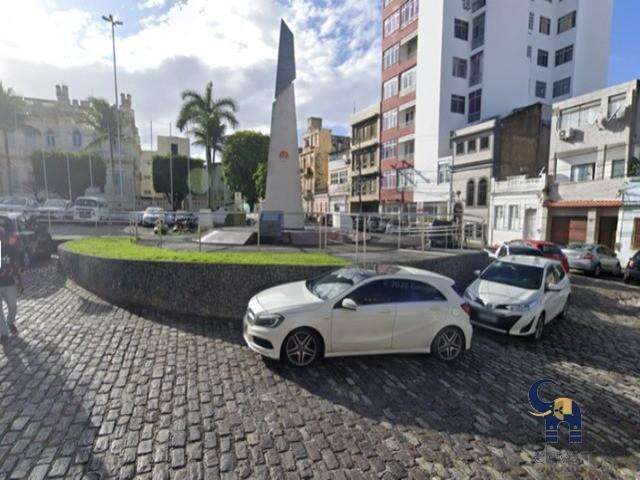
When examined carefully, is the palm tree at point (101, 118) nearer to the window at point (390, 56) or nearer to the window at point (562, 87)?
the window at point (390, 56)

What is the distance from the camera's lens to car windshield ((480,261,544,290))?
7.43m

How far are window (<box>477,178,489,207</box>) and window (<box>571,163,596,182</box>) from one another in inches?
247

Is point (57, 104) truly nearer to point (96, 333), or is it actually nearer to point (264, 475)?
point (96, 333)

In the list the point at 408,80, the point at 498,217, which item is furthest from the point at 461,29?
the point at 498,217

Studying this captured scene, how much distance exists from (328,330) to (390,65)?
41160 millimetres

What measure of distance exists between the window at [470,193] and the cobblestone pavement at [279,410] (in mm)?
25759

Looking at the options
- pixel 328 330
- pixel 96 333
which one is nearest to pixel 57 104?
pixel 96 333

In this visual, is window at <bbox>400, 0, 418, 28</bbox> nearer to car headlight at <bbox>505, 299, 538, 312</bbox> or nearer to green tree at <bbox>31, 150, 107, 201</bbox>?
car headlight at <bbox>505, 299, 538, 312</bbox>

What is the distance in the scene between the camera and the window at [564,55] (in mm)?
35156

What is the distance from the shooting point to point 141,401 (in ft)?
13.3

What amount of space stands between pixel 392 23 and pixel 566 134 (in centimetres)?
2499

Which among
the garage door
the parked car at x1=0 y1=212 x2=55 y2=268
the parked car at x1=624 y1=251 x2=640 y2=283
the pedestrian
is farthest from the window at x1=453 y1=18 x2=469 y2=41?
the pedestrian

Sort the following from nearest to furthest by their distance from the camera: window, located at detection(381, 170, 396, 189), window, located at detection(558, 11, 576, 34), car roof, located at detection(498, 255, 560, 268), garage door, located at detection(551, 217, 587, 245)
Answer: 1. car roof, located at detection(498, 255, 560, 268)
2. garage door, located at detection(551, 217, 587, 245)
3. window, located at detection(558, 11, 576, 34)
4. window, located at detection(381, 170, 396, 189)

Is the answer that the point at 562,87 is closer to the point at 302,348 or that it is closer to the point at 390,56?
the point at 390,56
